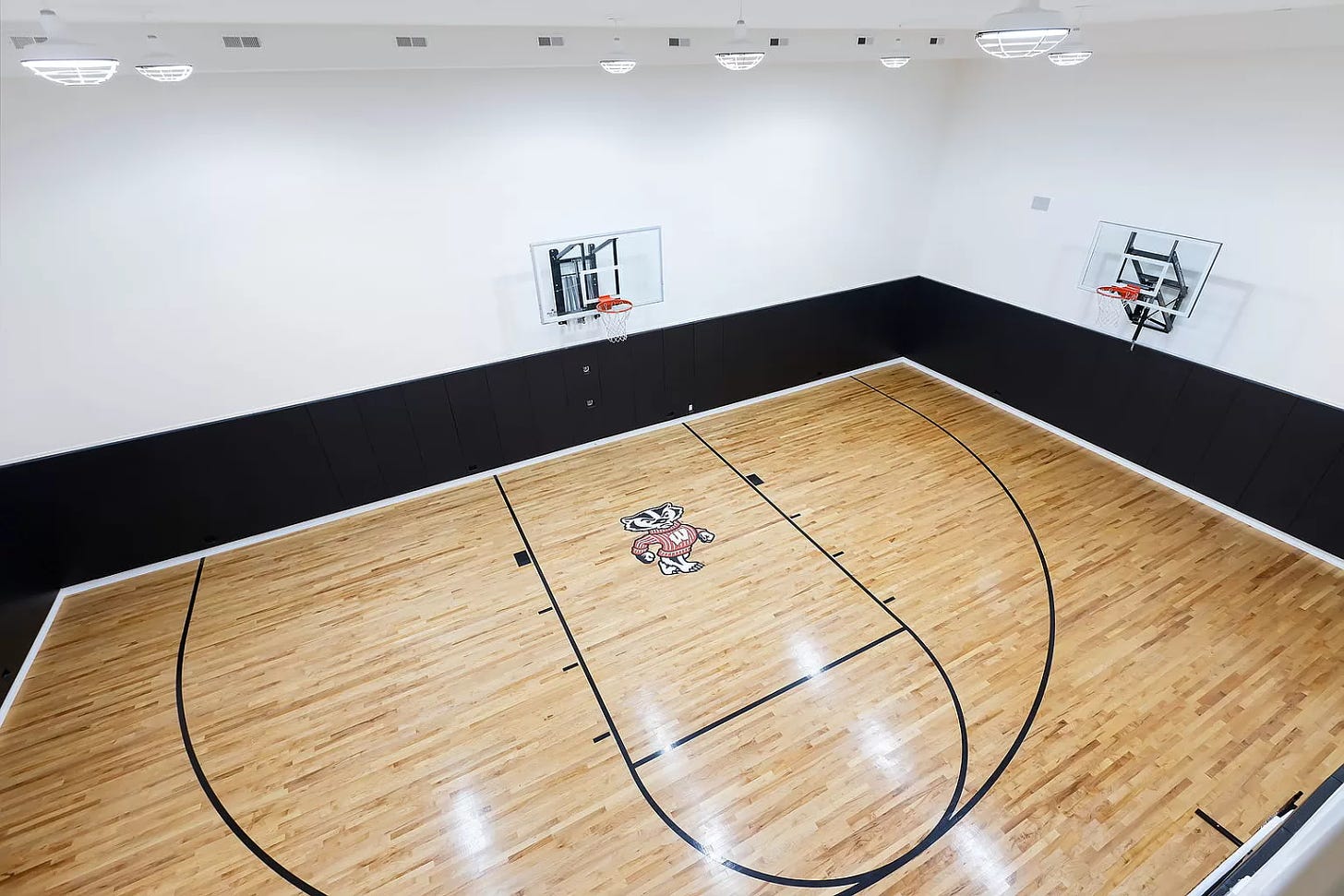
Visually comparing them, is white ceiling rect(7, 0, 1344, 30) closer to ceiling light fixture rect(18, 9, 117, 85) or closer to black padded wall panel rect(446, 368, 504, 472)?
ceiling light fixture rect(18, 9, 117, 85)

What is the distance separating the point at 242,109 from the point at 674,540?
5059 millimetres

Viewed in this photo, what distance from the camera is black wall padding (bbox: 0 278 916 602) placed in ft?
17.3

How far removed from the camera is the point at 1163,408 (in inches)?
251

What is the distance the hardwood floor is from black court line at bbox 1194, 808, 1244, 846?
2.7 inches

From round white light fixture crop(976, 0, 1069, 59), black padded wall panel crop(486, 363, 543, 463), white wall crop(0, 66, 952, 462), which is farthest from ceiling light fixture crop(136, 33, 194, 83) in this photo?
round white light fixture crop(976, 0, 1069, 59)

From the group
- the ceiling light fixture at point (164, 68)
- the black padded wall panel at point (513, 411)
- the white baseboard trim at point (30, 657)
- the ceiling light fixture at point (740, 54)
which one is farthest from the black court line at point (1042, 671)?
the white baseboard trim at point (30, 657)

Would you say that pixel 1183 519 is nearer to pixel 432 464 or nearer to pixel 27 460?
pixel 432 464

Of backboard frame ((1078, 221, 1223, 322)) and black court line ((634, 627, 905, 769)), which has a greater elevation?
backboard frame ((1078, 221, 1223, 322))

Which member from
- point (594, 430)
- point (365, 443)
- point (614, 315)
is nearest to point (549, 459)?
point (594, 430)

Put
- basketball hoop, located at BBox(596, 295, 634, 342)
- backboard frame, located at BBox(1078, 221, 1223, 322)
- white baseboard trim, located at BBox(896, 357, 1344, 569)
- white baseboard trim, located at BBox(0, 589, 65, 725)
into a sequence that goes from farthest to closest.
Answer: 1. basketball hoop, located at BBox(596, 295, 634, 342)
2. backboard frame, located at BBox(1078, 221, 1223, 322)
3. white baseboard trim, located at BBox(896, 357, 1344, 569)
4. white baseboard trim, located at BBox(0, 589, 65, 725)

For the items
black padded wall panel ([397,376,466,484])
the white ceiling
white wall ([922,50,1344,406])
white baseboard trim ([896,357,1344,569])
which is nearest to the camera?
the white ceiling

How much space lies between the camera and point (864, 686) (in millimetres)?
4508

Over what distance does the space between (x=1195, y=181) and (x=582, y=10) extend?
19.2ft

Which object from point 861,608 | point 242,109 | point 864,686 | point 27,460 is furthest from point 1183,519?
point 27,460
